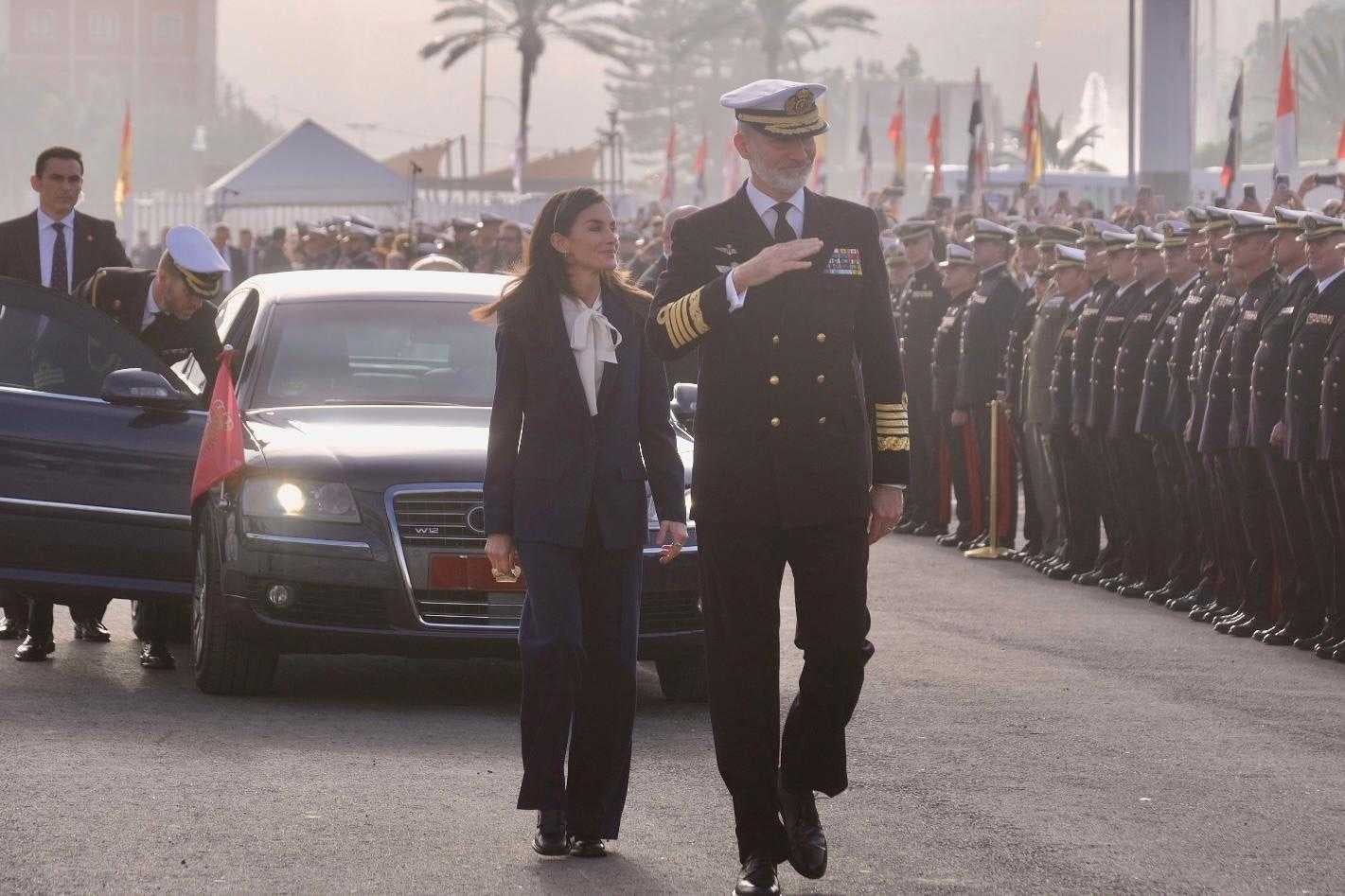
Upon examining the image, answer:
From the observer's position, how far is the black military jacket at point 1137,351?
575 inches

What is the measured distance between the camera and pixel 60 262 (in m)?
12.2

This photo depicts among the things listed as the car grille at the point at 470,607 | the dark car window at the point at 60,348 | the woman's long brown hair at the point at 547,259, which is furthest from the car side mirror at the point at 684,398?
the woman's long brown hair at the point at 547,259

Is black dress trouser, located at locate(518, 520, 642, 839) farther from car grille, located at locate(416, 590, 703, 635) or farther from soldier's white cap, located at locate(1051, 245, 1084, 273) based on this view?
soldier's white cap, located at locate(1051, 245, 1084, 273)

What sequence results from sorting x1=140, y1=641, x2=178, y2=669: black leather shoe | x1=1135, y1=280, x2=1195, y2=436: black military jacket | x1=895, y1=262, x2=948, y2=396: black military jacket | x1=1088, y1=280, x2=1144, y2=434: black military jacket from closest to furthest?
1. x1=140, y1=641, x2=178, y2=669: black leather shoe
2. x1=1135, y1=280, x2=1195, y2=436: black military jacket
3. x1=1088, y1=280, x2=1144, y2=434: black military jacket
4. x1=895, y1=262, x2=948, y2=396: black military jacket

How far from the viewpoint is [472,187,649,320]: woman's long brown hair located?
711 centimetres

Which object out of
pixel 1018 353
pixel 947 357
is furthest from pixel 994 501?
pixel 947 357

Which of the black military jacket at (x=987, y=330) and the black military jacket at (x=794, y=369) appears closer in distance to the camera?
the black military jacket at (x=794, y=369)

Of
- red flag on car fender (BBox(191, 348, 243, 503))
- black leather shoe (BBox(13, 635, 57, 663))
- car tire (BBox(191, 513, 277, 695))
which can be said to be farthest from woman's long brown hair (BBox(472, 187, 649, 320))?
black leather shoe (BBox(13, 635, 57, 663))

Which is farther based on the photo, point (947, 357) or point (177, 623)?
point (947, 357)

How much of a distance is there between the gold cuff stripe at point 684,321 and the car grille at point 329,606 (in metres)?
3.22

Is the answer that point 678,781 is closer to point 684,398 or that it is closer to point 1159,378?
point 684,398

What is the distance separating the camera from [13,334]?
1052cm

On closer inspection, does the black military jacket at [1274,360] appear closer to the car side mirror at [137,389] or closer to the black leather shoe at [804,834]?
the car side mirror at [137,389]

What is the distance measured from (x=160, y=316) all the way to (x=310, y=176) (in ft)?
116
